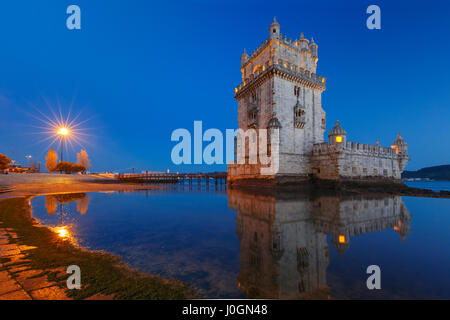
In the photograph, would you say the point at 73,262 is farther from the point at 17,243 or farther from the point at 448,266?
the point at 448,266

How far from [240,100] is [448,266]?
98.7 ft

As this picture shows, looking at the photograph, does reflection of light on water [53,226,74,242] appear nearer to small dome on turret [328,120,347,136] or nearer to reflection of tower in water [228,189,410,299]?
reflection of tower in water [228,189,410,299]

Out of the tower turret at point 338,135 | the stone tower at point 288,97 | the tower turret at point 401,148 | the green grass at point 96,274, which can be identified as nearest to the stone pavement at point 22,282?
the green grass at point 96,274

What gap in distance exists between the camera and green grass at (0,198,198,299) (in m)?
2.83

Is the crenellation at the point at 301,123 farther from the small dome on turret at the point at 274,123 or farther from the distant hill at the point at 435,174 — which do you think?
the distant hill at the point at 435,174

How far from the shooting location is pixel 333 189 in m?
21.0

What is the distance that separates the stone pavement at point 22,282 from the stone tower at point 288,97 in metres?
21.7

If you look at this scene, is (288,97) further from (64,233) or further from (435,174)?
(435,174)

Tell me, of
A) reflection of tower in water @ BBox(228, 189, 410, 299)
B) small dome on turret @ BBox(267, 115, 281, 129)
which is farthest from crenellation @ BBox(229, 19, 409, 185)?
reflection of tower in water @ BBox(228, 189, 410, 299)

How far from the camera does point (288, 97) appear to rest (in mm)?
23875

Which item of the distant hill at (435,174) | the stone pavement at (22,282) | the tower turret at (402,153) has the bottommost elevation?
the distant hill at (435,174)

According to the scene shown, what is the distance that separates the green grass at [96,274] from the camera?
283cm
